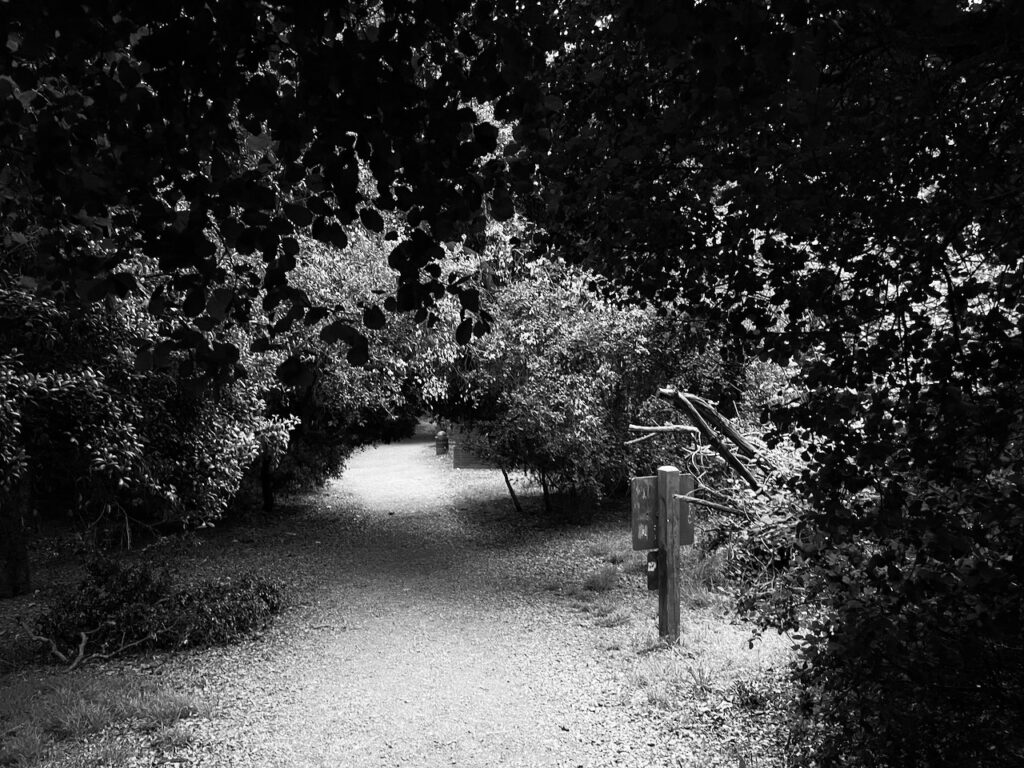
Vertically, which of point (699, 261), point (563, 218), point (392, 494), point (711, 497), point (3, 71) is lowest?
point (392, 494)

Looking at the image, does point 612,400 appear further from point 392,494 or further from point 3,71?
point 3,71

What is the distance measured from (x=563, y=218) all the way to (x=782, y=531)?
11.2ft

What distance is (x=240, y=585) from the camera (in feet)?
29.2

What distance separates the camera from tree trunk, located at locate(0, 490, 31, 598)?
9383 millimetres

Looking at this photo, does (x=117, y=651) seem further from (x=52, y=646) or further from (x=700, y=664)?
(x=700, y=664)

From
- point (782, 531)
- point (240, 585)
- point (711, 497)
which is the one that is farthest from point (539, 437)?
point (782, 531)

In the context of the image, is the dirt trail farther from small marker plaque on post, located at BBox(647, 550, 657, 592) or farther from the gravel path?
small marker plaque on post, located at BBox(647, 550, 657, 592)

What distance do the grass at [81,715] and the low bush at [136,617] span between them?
2.90 feet

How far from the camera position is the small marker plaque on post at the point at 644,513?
22.8ft

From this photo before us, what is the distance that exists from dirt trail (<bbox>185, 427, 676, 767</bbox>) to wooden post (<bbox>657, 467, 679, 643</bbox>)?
27.4 inches

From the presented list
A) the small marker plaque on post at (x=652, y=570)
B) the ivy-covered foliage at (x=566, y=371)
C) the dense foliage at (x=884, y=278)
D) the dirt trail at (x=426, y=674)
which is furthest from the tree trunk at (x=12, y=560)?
the dense foliage at (x=884, y=278)

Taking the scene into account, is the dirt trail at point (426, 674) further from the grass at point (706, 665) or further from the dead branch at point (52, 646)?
the dead branch at point (52, 646)

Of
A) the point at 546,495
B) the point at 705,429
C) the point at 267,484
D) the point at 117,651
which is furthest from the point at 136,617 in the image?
the point at 546,495

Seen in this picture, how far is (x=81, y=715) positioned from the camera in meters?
5.53
